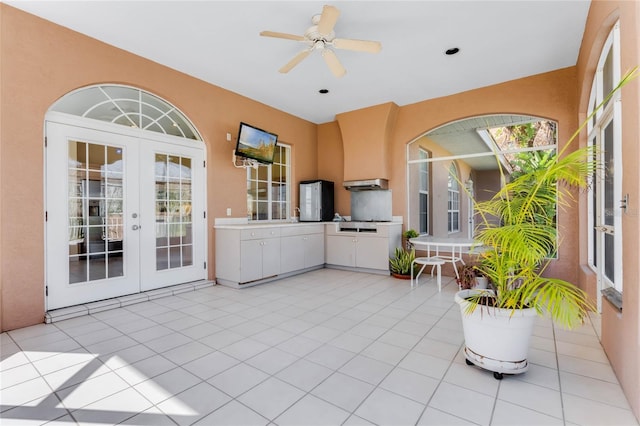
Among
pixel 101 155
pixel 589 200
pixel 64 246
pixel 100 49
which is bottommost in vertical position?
pixel 64 246

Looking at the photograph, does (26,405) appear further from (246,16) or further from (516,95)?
(516,95)

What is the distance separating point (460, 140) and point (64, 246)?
696cm

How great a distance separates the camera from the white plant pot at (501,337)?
6.54 feet

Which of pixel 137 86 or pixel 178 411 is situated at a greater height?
pixel 137 86

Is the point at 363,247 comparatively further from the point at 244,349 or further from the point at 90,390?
the point at 90,390

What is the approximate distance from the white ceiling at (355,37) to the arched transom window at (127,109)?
1.75 feet

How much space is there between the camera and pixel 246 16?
3162 mm

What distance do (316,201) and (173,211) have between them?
2703mm

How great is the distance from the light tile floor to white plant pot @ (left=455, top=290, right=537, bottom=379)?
0.10 m

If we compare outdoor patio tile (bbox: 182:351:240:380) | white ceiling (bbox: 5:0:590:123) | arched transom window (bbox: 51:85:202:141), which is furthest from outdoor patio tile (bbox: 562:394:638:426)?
arched transom window (bbox: 51:85:202:141)

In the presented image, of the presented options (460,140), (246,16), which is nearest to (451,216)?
(460,140)

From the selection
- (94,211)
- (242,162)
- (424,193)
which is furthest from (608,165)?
(94,211)

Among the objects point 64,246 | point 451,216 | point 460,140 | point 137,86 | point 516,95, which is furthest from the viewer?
point 451,216

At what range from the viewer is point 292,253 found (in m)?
5.33
